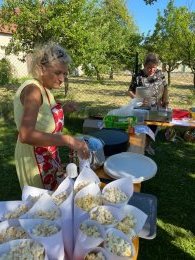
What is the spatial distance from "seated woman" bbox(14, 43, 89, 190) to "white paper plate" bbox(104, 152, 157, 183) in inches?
14.2

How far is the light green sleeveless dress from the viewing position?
2000 millimetres

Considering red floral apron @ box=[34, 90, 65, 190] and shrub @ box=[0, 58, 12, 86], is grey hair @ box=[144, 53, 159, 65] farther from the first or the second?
shrub @ box=[0, 58, 12, 86]

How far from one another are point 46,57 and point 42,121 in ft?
1.32

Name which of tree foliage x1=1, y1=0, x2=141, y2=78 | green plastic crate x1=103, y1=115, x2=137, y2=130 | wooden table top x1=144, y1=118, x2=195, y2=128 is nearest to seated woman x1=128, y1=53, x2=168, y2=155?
wooden table top x1=144, y1=118, x2=195, y2=128

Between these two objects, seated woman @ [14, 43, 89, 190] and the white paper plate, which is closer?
seated woman @ [14, 43, 89, 190]

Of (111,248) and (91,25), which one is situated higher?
(91,25)

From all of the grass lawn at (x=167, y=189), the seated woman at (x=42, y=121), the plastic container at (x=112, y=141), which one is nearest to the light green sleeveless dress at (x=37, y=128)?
the seated woman at (x=42, y=121)

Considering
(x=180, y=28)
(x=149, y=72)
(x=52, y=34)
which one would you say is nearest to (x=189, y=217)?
(x=149, y=72)

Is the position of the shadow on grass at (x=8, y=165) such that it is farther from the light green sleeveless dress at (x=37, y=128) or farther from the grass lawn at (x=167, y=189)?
the light green sleeveless dress at (x=37, y=128)

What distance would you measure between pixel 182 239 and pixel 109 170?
5.41 ft

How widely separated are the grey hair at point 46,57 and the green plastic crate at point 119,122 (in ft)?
5.11

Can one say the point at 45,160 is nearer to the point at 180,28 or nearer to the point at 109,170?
the point at 109,170

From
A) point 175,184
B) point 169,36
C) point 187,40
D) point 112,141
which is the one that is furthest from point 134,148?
point 169,36

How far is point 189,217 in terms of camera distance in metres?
3.81
